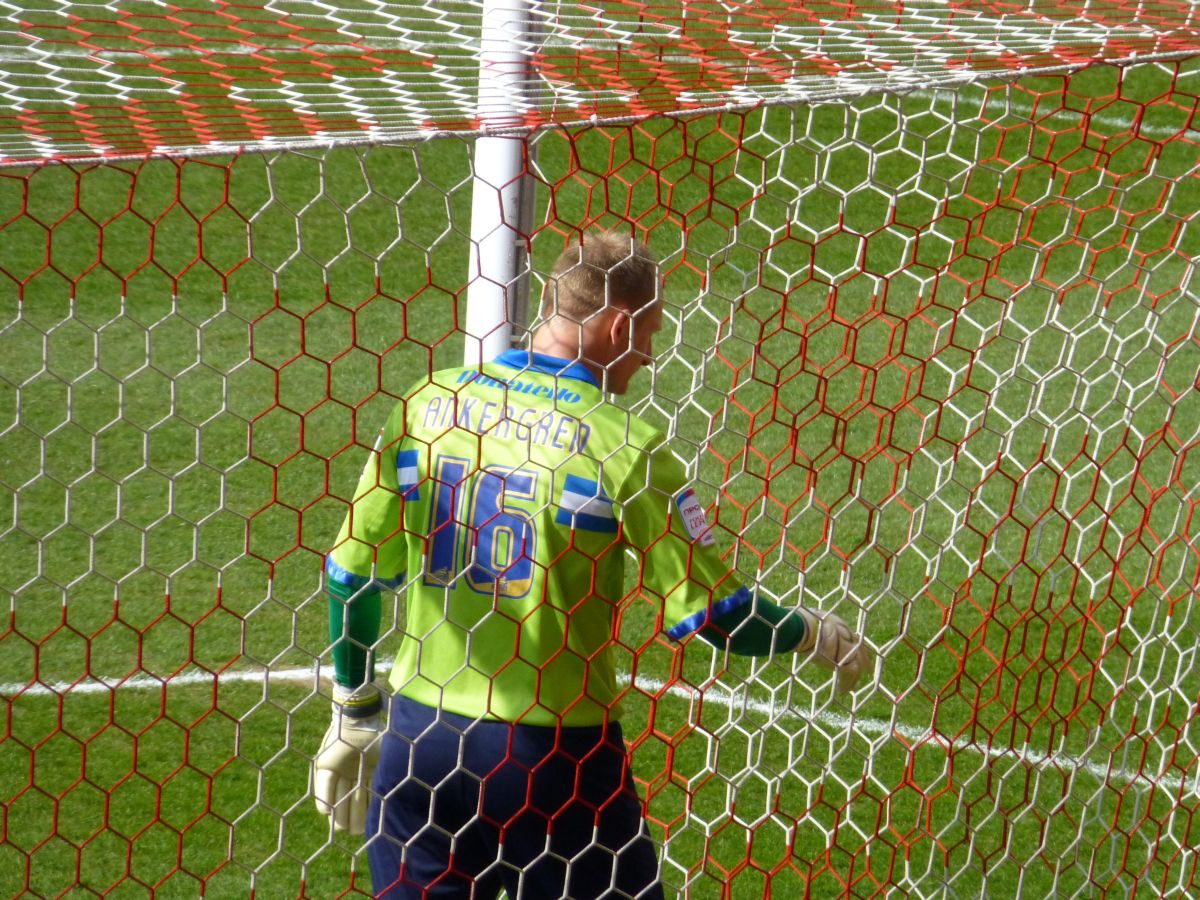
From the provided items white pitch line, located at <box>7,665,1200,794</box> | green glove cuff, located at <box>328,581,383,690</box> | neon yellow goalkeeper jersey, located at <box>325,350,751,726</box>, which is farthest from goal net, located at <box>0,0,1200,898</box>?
green glove cuff, located at <box>328,581,383,690</box>

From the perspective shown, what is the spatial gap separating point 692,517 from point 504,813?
512 millimetres

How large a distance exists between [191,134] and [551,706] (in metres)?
1.10

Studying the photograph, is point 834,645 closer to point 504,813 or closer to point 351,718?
point 504,813

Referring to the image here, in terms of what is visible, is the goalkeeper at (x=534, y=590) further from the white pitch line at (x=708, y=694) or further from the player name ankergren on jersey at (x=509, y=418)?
the white pitch line at (x=708, y=694)

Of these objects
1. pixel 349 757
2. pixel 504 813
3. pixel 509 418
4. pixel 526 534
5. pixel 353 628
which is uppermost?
pixel 509 418

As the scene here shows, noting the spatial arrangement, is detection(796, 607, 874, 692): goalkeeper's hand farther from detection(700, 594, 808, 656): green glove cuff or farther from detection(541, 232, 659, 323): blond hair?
detection(541, 232, 659, 323): blond hair

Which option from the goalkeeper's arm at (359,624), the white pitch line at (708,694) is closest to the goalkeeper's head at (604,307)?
the goalkeeper's arm at (359,624)

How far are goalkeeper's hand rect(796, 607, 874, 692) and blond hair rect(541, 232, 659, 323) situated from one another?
0.52 m

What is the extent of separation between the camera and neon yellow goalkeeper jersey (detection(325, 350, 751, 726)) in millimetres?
1929

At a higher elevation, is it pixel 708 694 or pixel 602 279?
pixel 602 279

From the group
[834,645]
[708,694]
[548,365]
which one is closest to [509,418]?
[548,365]

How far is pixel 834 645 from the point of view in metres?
2.14

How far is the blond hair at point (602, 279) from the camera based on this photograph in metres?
1.98

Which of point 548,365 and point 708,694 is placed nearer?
point 548,365
